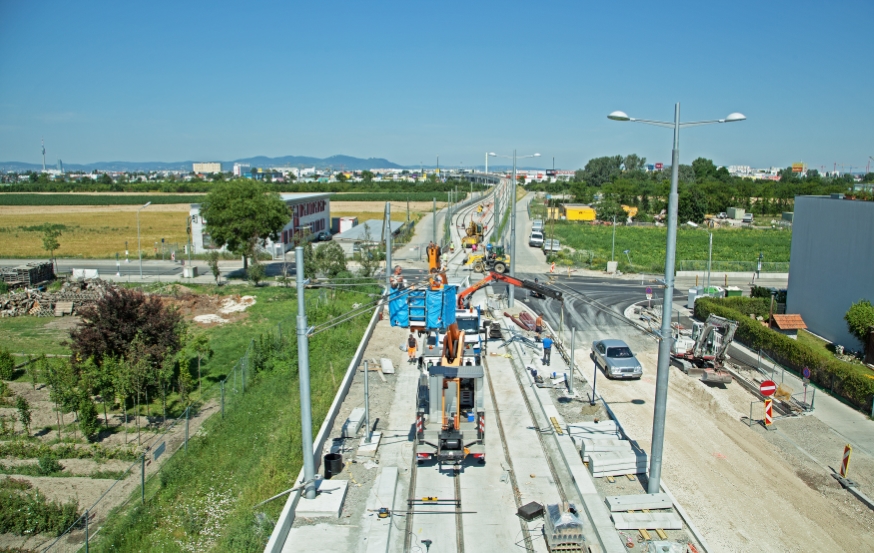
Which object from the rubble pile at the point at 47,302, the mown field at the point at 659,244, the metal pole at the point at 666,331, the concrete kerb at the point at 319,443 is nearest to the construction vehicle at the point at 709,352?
the metal pole at the point at 666,331

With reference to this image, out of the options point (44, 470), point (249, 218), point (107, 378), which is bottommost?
point (44, 470)

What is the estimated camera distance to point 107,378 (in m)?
21.3

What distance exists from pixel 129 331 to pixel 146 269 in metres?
34.7

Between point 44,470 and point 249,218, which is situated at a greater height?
point 249,218

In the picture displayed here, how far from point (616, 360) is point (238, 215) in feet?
104

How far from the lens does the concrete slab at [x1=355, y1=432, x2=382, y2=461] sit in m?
18.7

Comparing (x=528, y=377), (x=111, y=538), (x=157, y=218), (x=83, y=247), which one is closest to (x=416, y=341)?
(x=528, y=377)

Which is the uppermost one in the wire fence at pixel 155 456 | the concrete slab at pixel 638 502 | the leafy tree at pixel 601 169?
the leafy tree at pixel 601 169

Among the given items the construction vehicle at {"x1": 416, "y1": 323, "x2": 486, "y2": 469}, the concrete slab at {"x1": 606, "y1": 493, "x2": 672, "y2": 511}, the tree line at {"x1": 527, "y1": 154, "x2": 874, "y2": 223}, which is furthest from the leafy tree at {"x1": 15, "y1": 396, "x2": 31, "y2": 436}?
the tree line at {"x1": 527, "y1": 154, "x2": 874, "y2": 223}

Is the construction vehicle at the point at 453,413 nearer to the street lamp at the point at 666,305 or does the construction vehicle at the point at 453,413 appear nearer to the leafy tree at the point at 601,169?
the street lamp at the point at 666,305

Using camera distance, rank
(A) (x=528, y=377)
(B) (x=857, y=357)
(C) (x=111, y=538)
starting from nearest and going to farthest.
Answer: (C) (x=111, y=538), (A) (x=528, y=377), (B) (x=857, y=357)

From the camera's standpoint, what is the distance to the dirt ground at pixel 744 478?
15336mm

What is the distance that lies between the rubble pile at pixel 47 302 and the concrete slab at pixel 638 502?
109ft

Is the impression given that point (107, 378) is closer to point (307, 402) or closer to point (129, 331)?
point (129, 331)
